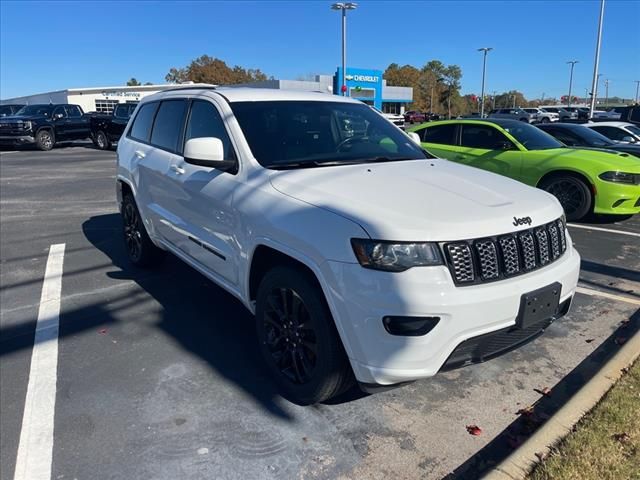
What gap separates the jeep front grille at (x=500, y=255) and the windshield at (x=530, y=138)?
586 cm

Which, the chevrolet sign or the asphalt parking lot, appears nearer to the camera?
the asphalt parking lot

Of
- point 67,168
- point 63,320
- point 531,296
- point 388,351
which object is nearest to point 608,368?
point 531,296

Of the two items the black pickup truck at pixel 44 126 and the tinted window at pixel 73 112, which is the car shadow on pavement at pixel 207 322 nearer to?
the black pickup truck at pixel 44 126

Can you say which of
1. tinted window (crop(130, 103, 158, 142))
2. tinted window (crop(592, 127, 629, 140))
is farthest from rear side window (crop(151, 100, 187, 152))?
tinted window (crop(592, 127, 629, 140))

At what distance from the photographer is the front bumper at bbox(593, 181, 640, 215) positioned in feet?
24.3

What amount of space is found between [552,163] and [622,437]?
592cm

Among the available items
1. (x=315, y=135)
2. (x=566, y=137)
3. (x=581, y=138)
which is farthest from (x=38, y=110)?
(x=315, y=135)

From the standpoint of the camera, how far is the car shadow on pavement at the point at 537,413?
2.58 m

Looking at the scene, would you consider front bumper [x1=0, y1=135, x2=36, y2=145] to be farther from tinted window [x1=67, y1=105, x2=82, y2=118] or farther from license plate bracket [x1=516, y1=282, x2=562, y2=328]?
license plate bracket [x1=516, y1=282, x2=562, y2=328]

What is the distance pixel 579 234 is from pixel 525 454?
215 inches

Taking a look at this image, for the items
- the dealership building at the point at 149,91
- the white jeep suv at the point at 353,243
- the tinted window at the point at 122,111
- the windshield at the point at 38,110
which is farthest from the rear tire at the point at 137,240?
the dealership building at the point at 149,91

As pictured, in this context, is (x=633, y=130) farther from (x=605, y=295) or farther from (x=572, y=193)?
(x=605, y=295)

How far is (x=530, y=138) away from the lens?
8430 mm

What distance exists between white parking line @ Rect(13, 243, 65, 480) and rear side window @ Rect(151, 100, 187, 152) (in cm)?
179
